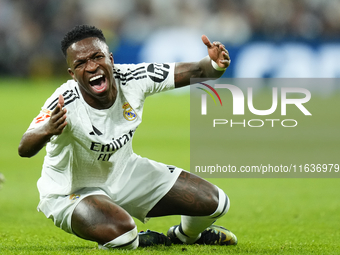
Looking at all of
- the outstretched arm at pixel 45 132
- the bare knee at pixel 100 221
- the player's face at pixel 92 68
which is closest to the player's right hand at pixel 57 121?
the outstretched arm at pixel 45 132

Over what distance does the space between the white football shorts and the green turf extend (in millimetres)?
397

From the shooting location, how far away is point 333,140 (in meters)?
12.6

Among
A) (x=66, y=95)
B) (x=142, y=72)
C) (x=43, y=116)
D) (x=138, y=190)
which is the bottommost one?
(x=138, y=190)

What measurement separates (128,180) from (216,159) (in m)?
5.71

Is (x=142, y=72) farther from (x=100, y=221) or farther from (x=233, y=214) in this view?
(x=233, y=214)

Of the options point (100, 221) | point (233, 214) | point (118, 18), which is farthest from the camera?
point (118, 18)

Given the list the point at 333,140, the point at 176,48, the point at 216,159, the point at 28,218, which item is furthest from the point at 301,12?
the point at 28,218

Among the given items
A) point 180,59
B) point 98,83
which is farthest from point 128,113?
point 180,59

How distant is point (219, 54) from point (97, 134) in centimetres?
126

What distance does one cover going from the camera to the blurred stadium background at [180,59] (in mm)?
6371

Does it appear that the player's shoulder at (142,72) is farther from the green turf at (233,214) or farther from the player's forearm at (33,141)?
the green turf at (233,214)

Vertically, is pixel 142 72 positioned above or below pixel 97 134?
above

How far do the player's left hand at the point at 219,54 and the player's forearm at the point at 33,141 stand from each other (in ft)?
5.28

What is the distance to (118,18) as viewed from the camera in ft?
73.0
